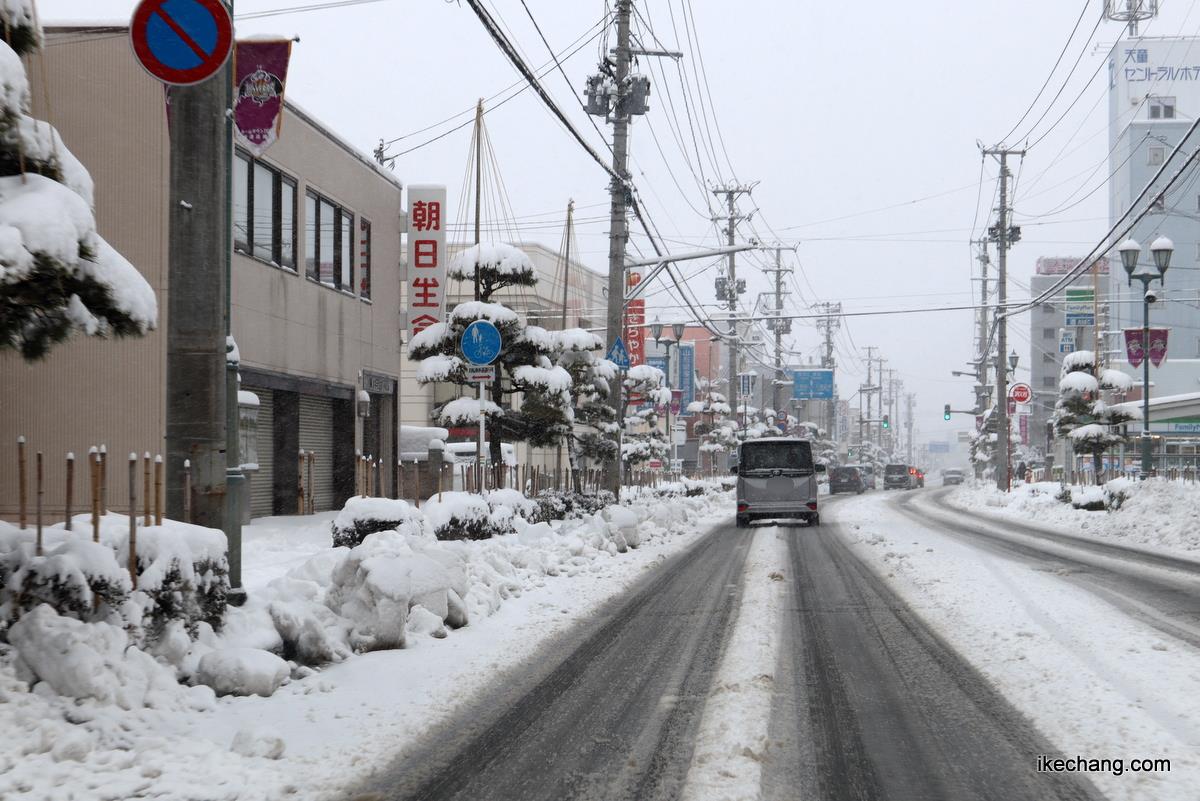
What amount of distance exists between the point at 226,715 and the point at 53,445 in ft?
39.8

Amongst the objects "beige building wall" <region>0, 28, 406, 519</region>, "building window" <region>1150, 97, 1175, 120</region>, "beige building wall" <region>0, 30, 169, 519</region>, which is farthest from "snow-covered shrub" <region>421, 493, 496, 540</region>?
"building window" <region>1150, 97, 1175, 120</region>

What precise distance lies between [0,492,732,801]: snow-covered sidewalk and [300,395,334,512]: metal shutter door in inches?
518

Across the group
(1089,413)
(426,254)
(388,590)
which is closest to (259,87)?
(426,254)

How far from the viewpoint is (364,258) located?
82.6 feet

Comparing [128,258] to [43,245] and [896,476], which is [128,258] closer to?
[43,245]

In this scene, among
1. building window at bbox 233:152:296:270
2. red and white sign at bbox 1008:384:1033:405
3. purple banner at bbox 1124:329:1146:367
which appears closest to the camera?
building window at bbox 233:152:296:270

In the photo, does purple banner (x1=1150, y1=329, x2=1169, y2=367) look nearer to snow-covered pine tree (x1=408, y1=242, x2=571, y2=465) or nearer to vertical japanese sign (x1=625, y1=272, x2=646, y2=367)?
snow-covered pine tree (x1=408, y1=242, x2=571, y2=465)

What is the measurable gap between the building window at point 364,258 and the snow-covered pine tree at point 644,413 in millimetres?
13666

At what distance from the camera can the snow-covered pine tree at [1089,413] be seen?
37.3m

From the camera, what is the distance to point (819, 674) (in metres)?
7.29

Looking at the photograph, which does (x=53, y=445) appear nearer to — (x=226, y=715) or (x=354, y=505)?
(x=354, y=505)

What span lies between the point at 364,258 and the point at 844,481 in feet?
141

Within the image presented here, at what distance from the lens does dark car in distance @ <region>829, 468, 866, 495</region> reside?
61.9 metres

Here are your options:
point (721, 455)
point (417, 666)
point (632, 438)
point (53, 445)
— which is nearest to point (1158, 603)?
point (417, 666)
